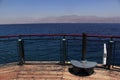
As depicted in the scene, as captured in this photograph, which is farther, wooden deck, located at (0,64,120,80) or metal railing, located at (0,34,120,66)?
metal railing, located at (0,34,120,66)

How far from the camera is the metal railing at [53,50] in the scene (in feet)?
20.7

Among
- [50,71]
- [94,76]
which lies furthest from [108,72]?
[50,71]

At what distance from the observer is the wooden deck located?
5246 mm

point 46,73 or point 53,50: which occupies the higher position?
point 46,73

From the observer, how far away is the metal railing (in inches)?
249

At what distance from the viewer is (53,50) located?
27.4 meters

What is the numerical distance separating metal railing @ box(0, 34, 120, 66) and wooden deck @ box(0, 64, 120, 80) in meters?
0.38

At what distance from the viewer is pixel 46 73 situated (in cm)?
554

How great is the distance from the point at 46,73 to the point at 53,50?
2187 centimetres

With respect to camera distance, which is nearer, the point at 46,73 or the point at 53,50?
the point at 46,73

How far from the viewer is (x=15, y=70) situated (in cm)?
584

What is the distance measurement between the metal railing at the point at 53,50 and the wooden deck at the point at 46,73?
0.38 m

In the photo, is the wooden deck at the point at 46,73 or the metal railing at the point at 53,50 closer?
the wooden deck at the point at 46,73

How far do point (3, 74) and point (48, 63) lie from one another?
1.55 m
